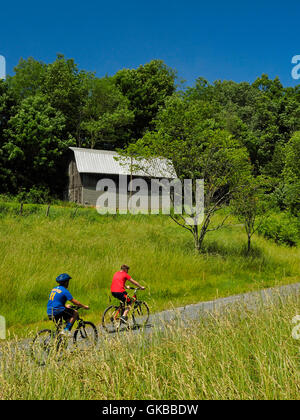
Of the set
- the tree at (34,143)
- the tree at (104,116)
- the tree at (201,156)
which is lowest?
the tree at (201,156)

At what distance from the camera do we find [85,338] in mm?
5703

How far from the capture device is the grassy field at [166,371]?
3.54 meters

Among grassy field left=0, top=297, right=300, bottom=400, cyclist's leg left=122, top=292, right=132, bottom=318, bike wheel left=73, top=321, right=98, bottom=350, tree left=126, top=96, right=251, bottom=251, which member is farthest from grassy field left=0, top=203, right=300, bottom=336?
tree left=126, top=96, right=251, bottom=251

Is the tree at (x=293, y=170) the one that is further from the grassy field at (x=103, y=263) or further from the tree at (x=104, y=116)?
the tree at (x=104, y=116)

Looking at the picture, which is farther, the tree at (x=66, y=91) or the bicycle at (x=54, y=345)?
the tree at (x=66, y=91)

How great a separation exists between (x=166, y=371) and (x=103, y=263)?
1074cm

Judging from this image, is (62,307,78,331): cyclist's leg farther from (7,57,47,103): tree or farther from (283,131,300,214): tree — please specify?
(7,57,47,103): tree

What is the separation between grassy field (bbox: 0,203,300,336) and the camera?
37.4ft

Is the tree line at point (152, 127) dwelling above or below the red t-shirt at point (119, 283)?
above

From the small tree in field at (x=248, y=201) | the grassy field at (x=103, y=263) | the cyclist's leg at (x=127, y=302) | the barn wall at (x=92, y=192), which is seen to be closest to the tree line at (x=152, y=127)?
the small tree in field at (x=248, y=201)

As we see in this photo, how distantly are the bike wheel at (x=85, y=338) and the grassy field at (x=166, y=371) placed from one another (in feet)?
0.42

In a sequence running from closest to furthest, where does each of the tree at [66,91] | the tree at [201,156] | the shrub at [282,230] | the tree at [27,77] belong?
the tree at [201,156] < the shrub at [282,230] < the tree at [66,91] < the tree at [27,77]

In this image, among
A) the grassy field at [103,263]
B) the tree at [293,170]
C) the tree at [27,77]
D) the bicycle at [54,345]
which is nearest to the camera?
the bicycle at [54,345]

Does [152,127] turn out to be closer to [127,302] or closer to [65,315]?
[127,302]
